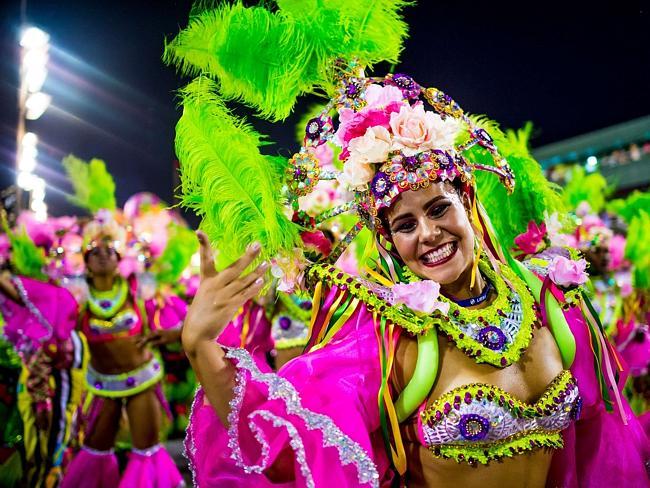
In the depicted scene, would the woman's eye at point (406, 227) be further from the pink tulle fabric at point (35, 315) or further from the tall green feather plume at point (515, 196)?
the pink tulle fabric at point (35, 315)

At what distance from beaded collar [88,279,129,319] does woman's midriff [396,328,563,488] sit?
3.71 metres

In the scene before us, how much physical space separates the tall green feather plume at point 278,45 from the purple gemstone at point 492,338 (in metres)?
0.86

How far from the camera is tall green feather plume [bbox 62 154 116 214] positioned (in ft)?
17.9

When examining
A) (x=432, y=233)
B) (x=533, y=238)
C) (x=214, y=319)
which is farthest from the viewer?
(x=533, y=238)

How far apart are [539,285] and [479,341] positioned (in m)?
0.35

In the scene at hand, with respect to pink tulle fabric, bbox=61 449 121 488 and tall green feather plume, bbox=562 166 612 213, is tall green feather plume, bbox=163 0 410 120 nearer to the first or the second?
pink tulle fabric, bbox=61 449 121 488

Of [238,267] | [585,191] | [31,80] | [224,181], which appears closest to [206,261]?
[238,267]

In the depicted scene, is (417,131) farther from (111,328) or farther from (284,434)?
(111,328)

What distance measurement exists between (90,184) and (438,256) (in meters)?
4.46

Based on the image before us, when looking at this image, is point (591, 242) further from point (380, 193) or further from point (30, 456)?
point (30, 456)

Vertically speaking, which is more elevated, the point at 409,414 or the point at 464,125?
the point at 464,125

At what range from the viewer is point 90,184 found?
5.54 metres

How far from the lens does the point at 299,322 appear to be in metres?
5.50

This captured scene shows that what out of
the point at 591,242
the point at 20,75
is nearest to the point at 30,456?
the point at 591,242
